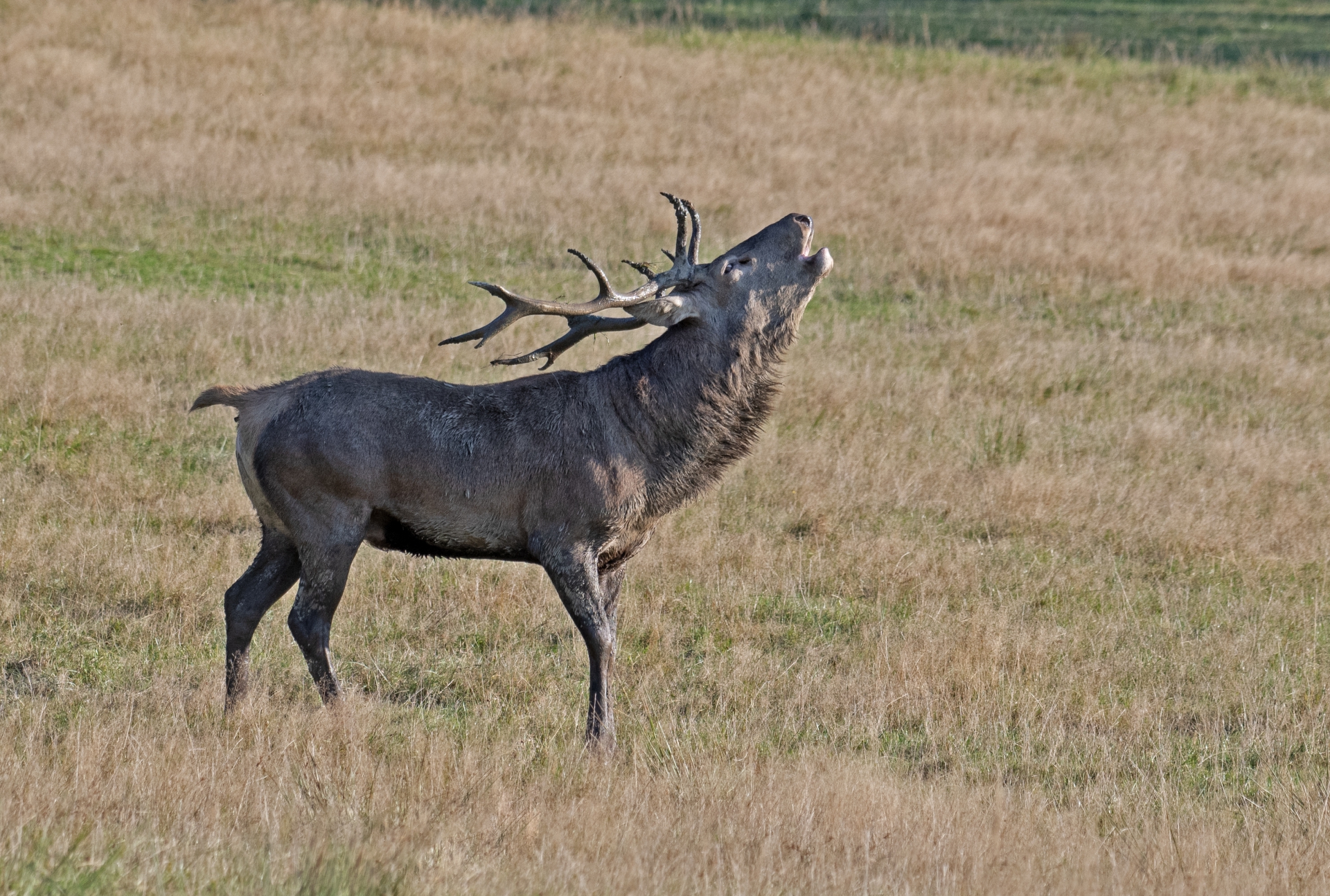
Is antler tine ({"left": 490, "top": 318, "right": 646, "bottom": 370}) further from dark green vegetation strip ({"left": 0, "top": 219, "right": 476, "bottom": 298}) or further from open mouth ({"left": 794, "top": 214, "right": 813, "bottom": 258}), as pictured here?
dark green vegetation strip ({"left": 0, "top": 219, "right": 476, "bottom": 298})

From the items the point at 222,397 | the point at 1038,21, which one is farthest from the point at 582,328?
the point at 1038,21

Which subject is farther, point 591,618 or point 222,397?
point 222,397

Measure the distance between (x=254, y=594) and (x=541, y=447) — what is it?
1.50m

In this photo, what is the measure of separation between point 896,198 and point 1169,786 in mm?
14507

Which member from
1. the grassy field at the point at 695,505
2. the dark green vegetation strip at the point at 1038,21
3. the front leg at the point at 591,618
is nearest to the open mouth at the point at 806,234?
the front leg at the point at 591,618

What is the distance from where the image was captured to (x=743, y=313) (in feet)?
23.1

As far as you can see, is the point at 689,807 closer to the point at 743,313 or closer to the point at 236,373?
the point at 743,313

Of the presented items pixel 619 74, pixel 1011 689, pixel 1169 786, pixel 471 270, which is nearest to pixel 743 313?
pixel 1011 689

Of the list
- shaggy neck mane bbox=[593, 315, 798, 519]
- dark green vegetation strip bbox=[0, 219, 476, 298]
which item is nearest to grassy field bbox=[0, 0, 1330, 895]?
dark green vegetation strip bbox=[0, 219, 476, 298]

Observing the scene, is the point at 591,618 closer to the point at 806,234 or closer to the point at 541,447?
the point at 541,447

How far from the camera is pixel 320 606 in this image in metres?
6.63

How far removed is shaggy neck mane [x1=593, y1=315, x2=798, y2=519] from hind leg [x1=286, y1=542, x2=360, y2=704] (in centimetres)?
138

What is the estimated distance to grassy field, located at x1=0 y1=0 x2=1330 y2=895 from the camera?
541 cm

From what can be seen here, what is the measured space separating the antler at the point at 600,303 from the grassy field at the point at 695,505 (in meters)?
1.69
